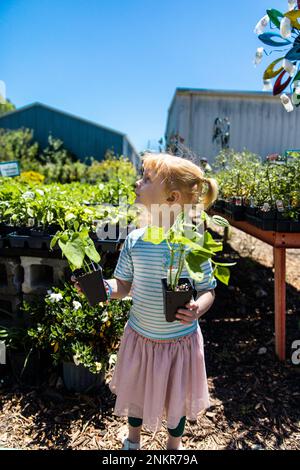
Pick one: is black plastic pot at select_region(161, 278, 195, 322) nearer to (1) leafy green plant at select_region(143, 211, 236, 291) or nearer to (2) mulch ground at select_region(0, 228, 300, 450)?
(1) leafy green plant at select_region(143, 211, 236, 291)

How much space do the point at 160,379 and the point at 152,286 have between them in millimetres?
365

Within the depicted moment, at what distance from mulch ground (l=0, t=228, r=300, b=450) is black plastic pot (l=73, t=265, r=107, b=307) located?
853 mm

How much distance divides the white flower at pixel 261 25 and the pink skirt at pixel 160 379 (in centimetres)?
143

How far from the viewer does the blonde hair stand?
1381mm

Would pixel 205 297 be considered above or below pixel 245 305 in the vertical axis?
above

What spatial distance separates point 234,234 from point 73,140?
389 inches

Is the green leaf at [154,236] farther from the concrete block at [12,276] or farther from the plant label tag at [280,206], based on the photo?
the concrete block at [12,276]

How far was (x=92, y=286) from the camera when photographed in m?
1.34

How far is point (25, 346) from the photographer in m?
2.14

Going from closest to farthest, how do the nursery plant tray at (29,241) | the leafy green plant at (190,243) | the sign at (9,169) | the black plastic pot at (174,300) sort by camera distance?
the leafy green plant at (190,243)
the black plastic pot at (174,300)
the nursery plant tray at (29,241)
the sign at (9,169)

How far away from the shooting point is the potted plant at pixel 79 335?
1.97 metres

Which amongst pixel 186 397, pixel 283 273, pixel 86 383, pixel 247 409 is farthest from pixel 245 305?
pixel 186 397

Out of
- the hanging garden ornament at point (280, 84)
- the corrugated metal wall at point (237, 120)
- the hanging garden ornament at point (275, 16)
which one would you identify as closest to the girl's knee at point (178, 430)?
the hanging garden ornament at point (280, 84)
